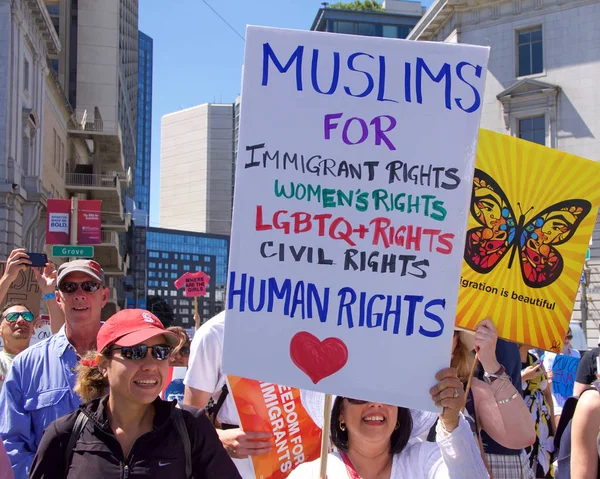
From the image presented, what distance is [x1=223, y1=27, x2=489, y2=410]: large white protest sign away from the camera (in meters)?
2.81

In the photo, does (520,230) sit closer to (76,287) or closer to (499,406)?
(499,406)

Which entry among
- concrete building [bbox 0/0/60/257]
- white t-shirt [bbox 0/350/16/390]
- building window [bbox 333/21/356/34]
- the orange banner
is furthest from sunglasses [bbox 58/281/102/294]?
building window [bbox 333/21/356/34]

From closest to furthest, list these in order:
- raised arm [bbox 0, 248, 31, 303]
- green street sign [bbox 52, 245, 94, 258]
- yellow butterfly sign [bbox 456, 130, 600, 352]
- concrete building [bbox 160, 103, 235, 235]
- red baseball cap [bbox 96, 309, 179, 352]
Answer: red baseball cap [bbox 96, 309, 179, 352] → yellow butterfly sign [bbox 456, 130, 600, 352] → raised arm [bbox 0, 248, 31, 303] → green street sign [bbox 52, 245, 94, 258] → concrete building [bbox 160, 103, 235, 235]

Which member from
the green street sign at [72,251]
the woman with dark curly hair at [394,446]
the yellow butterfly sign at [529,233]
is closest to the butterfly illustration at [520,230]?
the yellow butterfly sign at [529,233]

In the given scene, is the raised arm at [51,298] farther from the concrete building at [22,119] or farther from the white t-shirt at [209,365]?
the concrete building at [22,119]

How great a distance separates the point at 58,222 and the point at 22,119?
3.88 m

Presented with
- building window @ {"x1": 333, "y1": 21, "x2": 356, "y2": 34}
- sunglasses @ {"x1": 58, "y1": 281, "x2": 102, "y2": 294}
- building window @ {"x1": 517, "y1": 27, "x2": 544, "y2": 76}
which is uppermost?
building window @ {"x1": 333, "y1": 21, "x2": 356, "y2": 34}

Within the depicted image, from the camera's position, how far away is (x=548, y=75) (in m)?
33.6

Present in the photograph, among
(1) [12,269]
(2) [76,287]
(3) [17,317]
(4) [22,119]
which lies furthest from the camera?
(4) [22,119]

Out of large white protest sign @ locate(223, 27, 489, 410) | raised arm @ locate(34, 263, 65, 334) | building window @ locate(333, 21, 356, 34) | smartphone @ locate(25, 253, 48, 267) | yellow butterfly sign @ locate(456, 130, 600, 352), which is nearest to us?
large white protest sign @ locate(223, 27, 489, 410)

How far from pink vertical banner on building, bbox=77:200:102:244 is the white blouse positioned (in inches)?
1083

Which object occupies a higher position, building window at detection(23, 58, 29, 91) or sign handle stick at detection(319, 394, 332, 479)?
building window at detection(23, 58, 29, 91)

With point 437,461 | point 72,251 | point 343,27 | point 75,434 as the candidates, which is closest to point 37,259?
point 75,434

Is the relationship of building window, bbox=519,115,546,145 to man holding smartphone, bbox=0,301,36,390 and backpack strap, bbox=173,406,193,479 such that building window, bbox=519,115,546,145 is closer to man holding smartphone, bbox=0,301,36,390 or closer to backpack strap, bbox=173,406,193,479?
man holding smartphone, bbox=0,301,36,390
